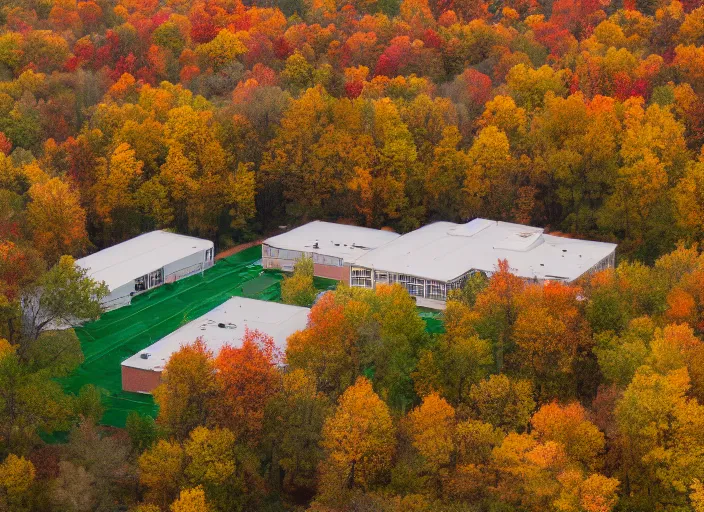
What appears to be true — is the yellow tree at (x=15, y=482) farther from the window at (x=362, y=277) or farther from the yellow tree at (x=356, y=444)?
the window at (x=362, y=277)

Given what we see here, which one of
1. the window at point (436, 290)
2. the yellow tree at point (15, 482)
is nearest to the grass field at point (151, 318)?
the window at point (436, 290)

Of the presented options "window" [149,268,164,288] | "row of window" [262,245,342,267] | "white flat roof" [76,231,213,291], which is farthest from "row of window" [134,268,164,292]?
"row of window" [262,245,342,267]

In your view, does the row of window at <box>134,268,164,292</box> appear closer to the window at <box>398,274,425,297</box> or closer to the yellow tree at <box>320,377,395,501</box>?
the window at <box>398,274,425,297</box>

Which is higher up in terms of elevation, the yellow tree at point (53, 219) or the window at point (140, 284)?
the yellow tree at point (53, 219)

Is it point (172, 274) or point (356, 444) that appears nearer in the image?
point (356, 444)

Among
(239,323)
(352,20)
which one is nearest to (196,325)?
(239,323)

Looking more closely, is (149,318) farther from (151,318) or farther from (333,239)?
(333,239)

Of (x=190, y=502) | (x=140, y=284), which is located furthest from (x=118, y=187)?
(x=190, y=502)
